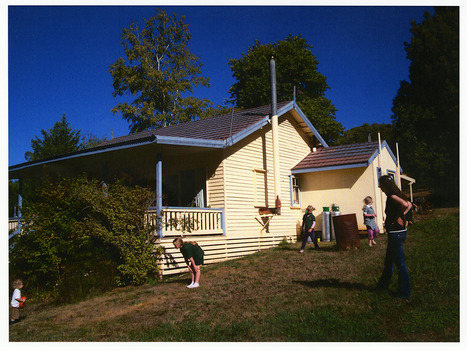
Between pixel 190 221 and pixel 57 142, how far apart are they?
23.4 m

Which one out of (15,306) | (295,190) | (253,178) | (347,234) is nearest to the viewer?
(15,306)

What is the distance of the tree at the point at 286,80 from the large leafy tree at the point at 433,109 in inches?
→ 252

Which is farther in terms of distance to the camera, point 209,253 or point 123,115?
point 123,115

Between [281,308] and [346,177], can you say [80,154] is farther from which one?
[346,177]

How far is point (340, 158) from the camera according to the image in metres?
18.2

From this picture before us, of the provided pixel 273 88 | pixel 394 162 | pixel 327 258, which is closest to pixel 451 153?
pixel 394 162

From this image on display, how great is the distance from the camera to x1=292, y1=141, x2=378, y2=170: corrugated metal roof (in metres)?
17.4

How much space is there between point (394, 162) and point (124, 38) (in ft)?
69.9

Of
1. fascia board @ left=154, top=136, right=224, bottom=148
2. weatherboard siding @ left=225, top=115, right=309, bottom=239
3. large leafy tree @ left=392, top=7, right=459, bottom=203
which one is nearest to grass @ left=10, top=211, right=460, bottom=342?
weatherboard siding @ left=225, top=115, right=309, bottom=239

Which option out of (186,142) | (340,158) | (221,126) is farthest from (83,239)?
(340,158)

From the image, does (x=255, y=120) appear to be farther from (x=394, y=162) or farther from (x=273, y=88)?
(x=394, y=162)

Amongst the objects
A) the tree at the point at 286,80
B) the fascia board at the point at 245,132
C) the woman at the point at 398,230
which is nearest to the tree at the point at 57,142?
the tree at the point at 286,80

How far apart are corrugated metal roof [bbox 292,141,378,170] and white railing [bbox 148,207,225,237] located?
5562 mm

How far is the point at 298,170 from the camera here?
731 inches
